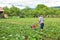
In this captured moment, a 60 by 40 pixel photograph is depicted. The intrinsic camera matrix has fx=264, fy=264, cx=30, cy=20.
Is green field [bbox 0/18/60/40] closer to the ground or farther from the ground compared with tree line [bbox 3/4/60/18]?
farther from the ground

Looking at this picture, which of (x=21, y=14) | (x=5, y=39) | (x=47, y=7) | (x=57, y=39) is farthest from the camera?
(x=47, y=7)

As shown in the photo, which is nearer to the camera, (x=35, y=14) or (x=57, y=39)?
(x=57, y=39)

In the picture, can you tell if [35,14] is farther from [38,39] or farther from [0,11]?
[38,39]

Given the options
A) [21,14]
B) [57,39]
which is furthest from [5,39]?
[21,14]

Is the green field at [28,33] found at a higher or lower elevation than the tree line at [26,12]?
higher

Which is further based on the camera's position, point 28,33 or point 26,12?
point 26,12

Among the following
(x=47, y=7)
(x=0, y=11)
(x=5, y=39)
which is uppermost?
(x=5, y=39)

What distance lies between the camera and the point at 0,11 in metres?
44.6

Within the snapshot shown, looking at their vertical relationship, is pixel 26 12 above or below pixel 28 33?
below

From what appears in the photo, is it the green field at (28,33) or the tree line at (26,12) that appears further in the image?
the tree line at (26,12)

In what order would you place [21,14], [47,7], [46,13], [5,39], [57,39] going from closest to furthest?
[5,39]
[57,39]
[21,14]
[46,13]
[47,7]

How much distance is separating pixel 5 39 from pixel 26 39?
6.08 ft

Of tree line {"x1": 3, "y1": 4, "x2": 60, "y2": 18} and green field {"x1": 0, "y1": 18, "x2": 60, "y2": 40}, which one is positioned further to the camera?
tree line {"x1": 3, "y1": 4, "x2": 60, "y2": 18}

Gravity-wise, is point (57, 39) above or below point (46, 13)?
above
